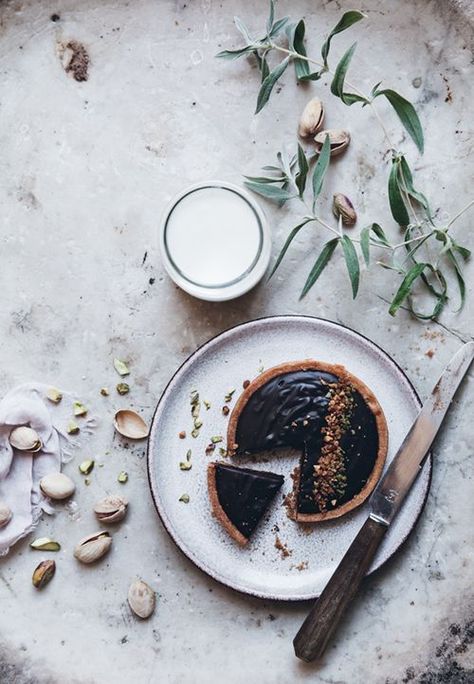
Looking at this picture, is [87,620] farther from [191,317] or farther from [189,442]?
[191,317]

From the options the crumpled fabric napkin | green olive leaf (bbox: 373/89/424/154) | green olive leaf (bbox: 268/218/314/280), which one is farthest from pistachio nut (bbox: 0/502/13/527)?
green olive leaf (bbox: 373/89/424/154)

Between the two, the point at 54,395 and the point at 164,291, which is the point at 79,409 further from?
the point at 164,291

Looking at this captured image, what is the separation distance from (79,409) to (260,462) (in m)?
0.37

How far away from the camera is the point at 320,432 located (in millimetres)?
1491

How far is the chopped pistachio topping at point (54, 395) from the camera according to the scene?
5.25 ft

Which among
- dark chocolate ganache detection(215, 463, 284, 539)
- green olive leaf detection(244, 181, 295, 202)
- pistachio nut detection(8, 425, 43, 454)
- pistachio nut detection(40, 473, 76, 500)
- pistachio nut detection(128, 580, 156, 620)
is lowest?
pistachio nut detection(128, 580, 156, 620)

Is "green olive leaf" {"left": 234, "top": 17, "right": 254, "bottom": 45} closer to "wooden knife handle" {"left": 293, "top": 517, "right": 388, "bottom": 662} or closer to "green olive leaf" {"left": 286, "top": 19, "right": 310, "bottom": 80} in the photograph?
"green olive leaf" {"left": 286, "top": 19, "right": 310, "bottom": 80}

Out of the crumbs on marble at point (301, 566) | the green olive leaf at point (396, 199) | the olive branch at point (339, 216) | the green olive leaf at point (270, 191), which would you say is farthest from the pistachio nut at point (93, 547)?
the green olive leaf at point (396, 199)

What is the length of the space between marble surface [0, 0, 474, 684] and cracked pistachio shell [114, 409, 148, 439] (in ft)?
0.09

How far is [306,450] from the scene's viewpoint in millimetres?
1499

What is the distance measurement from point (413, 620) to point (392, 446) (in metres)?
0.34

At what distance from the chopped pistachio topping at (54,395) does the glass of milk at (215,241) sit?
0.34 metres

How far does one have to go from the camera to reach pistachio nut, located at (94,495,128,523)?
1.56m

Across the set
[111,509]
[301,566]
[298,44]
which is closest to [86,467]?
[111,509]
